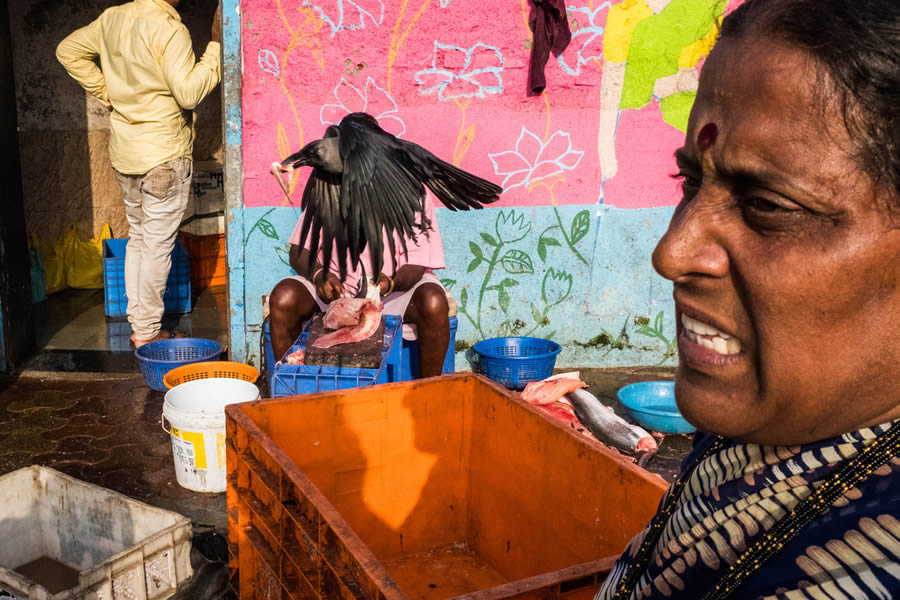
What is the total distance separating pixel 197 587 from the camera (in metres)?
2.88

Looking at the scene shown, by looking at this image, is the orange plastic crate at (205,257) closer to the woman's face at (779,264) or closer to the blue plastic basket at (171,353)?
the blue plastic basket at (171,353)

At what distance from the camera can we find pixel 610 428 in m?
4.14

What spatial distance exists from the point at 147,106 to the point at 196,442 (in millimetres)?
2713

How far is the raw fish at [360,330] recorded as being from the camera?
11.6 feet

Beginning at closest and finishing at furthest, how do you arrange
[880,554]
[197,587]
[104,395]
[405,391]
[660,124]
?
1. [880,554]
2. [405,391]
3. [197,587]
4. [104,395]
5. [660,124]

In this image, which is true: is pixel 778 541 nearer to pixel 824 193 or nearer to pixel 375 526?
pixel 824 193

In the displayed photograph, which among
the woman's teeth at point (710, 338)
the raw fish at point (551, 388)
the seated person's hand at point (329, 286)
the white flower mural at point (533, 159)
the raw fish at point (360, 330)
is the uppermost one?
the white flower mural at point (533, 159)

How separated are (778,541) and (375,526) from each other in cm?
208

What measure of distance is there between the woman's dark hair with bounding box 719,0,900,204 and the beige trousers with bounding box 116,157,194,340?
5.15 meters

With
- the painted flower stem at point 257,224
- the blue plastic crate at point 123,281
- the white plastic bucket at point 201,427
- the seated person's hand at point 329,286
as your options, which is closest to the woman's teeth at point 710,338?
the white plastic bucket at point 201,427

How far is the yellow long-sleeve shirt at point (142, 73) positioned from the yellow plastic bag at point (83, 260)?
8.30 feet

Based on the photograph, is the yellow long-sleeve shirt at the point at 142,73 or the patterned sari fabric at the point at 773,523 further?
the yellow long-sleeve shirt at the point at 142,73

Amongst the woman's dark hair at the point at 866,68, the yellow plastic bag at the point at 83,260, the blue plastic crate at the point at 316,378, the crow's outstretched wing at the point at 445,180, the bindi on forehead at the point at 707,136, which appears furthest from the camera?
the yellow plastic bag at the point at 83,260

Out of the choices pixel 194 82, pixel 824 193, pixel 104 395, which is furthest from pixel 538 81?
pixel 824 193
